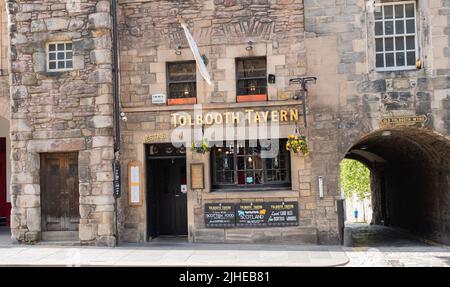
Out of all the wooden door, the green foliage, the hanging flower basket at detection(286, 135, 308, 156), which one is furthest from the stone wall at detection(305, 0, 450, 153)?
the green foliage

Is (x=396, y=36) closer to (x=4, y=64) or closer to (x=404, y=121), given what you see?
(x=404, y=121)

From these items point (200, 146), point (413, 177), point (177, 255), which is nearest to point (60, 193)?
point (200, 146)

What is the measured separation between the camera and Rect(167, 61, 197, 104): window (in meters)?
13.7

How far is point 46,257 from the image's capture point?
11500 millimetres

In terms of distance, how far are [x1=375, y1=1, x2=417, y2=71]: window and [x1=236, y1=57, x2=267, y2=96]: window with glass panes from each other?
9.39ft

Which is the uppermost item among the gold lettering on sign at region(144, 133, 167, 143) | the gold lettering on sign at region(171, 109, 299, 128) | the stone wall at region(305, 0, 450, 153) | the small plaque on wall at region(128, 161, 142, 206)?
the stone wall at region(305, 0, 450, 153)

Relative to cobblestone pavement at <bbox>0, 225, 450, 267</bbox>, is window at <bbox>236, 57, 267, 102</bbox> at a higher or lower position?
higher

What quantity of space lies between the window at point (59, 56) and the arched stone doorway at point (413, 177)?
7852 mm

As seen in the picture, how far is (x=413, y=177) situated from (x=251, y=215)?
20.7 ft

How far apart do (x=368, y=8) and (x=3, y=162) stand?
1326 cm

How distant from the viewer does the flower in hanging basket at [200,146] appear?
13172 mm

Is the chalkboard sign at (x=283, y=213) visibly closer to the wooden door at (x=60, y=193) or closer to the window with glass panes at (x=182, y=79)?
the window with glass panes at (x=182, y=79)

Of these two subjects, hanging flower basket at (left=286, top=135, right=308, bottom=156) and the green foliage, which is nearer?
hanging flower basket at (left=286, top=135, right=308, bottom=156)

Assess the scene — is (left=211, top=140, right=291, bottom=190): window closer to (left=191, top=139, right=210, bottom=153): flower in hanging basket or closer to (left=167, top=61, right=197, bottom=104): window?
(left=191, top=139, right=210, bottom=153): flower in hanging basket
